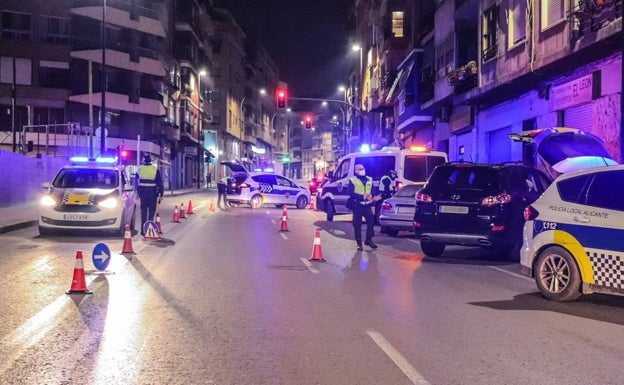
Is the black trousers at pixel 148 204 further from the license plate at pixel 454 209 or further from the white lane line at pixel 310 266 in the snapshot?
the license plate at pixel 454 209

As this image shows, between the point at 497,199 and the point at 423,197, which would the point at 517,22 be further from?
the point at 497,199

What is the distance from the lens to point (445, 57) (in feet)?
94.9

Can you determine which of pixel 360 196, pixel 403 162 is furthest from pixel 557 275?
pixel 403 162

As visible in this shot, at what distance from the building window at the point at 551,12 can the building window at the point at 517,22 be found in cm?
152

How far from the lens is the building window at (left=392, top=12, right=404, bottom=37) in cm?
4212

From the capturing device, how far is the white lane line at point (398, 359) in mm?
5074

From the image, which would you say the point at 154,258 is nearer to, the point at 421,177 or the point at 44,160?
the point at 421,177

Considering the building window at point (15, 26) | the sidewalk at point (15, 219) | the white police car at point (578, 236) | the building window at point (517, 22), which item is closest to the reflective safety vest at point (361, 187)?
the white police car at point (578, 236)

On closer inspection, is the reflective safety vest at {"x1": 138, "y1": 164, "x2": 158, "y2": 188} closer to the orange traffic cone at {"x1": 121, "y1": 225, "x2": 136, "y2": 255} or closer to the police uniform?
the orange traffic cone at {"x1": 121, "y1": 225, "x2": 136, "y2": 255}

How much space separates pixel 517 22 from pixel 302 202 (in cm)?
1460

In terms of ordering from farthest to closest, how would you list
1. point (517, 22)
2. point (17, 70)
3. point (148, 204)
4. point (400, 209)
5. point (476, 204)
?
point (17, 70), point (517, 22), point (400, 209), point (148, 204), point (476, 204)

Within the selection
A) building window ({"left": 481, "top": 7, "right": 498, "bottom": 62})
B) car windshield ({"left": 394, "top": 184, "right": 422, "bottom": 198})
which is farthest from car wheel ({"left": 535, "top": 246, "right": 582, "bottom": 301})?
A: building window ({"left": 481, "top": 7, "right": 498, "bottom": 62})

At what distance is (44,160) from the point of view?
102ft

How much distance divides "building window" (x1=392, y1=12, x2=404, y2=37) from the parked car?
2692 cm
